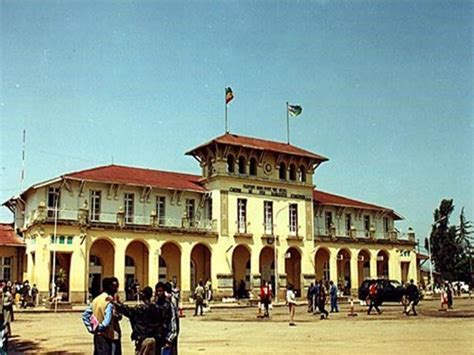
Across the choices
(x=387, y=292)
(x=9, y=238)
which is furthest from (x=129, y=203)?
(x=387, y=292)

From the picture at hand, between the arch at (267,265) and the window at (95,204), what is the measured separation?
13.2 m

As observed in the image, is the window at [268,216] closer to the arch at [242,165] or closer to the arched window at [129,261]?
the arch at [242,165]

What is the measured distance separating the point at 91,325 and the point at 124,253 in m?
33.6

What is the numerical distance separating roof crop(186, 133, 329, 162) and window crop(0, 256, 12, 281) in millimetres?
14706

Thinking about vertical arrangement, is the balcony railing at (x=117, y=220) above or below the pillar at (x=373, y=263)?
above

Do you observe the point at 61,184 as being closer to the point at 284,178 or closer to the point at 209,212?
the point at 209,212

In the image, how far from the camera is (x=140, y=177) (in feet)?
154

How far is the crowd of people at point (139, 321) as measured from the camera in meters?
9.18

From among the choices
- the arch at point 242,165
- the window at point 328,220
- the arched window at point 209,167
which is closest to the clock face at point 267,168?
the arch at point 242,165

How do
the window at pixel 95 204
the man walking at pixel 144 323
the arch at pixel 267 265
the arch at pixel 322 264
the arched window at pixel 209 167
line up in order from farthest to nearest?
the arch at pixel 322 264 < the arch at pixel 267 265 < the arched window at pixel 209 167 < the window at pixel 95 204 < the man walking at pixel 144 323

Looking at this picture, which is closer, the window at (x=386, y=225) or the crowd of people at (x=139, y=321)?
the crowd of people at (x=139, y=321)

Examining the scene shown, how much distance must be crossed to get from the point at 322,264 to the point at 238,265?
848cm

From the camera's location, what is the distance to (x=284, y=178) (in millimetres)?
51188

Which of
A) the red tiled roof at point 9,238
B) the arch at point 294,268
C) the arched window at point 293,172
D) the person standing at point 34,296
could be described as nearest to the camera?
the person standing at point 34,296
